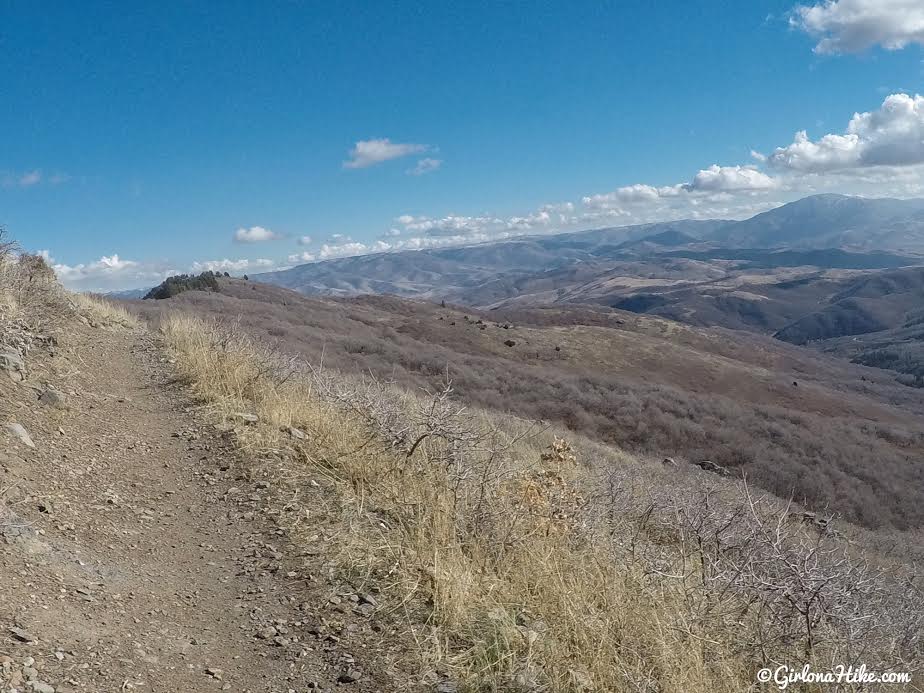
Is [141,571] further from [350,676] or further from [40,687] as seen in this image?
[350,676]

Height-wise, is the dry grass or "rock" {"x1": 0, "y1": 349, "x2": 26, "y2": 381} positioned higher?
the dry grass

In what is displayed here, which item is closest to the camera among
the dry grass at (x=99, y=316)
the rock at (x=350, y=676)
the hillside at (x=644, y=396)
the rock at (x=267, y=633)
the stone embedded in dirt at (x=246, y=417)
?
the rock at (x=350, y=676)

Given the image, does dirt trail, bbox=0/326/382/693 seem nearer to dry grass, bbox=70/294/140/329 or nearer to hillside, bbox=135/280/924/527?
dry grass, bbox=70/294/140/329

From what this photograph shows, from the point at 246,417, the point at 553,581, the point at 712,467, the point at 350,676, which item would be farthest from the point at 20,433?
the point at 712,467

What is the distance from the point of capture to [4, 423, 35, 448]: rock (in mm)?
4641

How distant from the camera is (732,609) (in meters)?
3.04

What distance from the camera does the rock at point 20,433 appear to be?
4.64 metres

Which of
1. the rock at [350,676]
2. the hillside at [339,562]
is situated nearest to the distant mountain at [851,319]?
the hillside at [339,562]

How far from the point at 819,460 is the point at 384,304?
53.3 metres

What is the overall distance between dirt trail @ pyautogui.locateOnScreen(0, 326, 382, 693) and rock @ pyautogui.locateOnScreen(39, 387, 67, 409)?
8cm

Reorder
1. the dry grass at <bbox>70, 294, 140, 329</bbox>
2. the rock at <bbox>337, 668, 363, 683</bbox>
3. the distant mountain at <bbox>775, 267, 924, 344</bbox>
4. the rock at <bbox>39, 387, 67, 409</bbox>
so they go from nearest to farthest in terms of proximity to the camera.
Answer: the rock at <bbox>337, 668, 363, 683</bbox>
the rock at <bbox>39, 387, 67, 409</bbox>
the dry grass at <bbox>70, 294, 140, 329</bbox>
the distant mountain at <bbox>775, 267, 924, 344</bbox>

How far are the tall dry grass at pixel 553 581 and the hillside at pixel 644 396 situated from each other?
741cm

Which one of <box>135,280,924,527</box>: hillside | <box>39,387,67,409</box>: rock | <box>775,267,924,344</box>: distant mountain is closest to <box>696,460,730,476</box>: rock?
<box>135,280,924,527</box>: hillside

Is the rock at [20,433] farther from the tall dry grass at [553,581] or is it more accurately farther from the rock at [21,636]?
the rock at [21,636]
